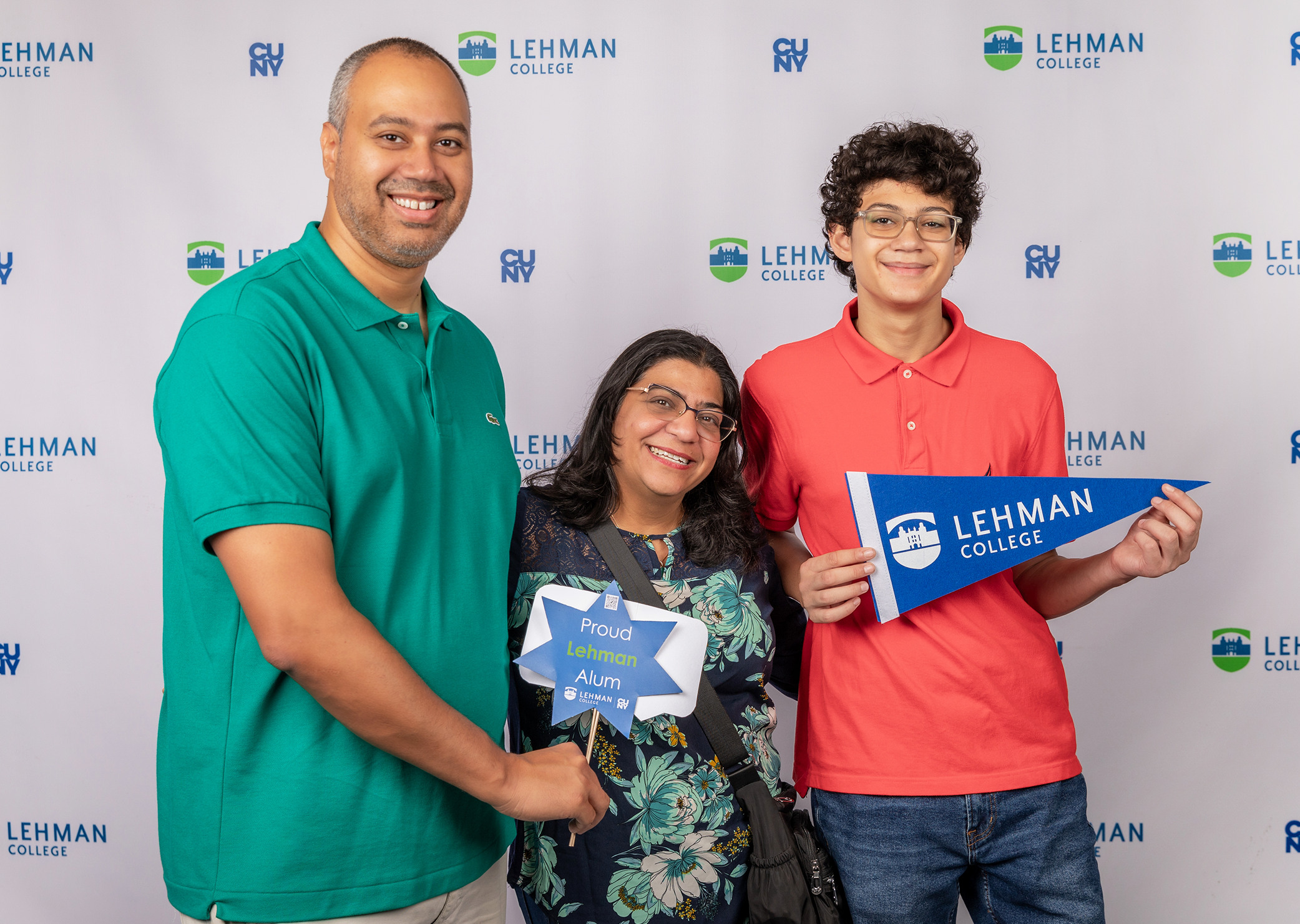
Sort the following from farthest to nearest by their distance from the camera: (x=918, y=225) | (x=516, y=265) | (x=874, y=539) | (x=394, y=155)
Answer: (x=516, y=265)
(x=918, y=225)
(x=874, y=539)
(x=394, y=155)

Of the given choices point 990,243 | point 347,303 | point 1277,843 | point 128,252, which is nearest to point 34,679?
point 128,252

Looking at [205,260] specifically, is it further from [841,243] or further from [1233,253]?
[1233,253]

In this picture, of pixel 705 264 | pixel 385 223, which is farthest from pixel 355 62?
pixel 705 264

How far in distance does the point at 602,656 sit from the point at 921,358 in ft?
2.62

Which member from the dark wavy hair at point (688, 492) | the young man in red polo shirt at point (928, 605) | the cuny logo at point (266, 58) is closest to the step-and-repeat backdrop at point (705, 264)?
the cuny logo at point (266, 58)

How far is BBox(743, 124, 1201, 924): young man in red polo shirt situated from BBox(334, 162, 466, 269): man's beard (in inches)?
28.5

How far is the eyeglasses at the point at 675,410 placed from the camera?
5.85ft

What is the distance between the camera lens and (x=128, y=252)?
286 cm

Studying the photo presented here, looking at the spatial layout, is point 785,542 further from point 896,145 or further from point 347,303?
point 347,303

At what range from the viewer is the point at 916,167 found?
1664mm

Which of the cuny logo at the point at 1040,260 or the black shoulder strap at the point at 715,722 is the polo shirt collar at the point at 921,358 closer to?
the black shoulder strap at the point at 715,722

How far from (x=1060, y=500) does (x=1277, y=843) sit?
2040 mm

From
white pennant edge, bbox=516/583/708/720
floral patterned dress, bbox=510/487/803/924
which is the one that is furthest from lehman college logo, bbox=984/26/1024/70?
white pennant edge, bbox=516/583/708/720

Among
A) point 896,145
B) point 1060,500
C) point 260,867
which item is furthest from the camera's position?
point 896,145
